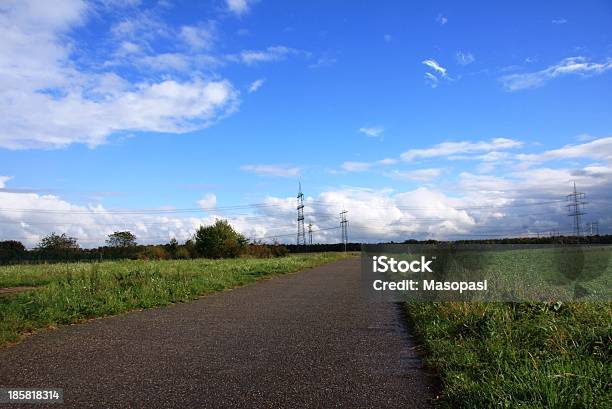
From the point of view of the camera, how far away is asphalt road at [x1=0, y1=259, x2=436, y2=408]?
506cm

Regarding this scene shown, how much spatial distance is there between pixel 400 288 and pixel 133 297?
359 inches

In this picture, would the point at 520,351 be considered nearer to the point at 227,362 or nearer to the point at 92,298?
the point at 227,362

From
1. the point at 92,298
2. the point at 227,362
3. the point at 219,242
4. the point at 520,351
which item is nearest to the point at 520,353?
the point at 520,351

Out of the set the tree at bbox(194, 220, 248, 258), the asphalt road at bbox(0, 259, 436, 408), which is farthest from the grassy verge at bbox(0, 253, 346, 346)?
the tree at bbox(194, 220, 248, 258)

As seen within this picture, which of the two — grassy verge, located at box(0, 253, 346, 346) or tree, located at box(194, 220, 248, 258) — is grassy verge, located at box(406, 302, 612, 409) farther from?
tree, located at box(194, 220, 248, 258)

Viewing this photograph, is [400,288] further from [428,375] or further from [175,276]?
[428,375]

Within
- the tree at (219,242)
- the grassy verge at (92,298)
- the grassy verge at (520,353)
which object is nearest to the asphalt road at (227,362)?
the grassy verge at (520,353)

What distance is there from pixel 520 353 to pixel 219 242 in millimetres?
54456

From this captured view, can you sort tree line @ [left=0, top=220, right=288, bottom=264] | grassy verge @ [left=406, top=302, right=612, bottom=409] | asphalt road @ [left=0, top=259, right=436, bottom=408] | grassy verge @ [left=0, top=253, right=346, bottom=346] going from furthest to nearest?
tree line @ [left=0, top=220, right=288, bottom=264], grassy verge @ [left=0, top=253, right=346, bottom=346], asphalt road @ [left=0, top=259, right=436, bottom=408], grassy verge @ [left=406, top=302, right=612, bottom=409]

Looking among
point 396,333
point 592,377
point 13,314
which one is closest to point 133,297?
point 13,314

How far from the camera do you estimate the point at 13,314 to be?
31.3 feet

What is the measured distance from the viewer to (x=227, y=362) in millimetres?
6512

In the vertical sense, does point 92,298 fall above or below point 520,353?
above

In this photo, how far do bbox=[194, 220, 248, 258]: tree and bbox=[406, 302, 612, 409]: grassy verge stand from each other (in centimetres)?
4967
